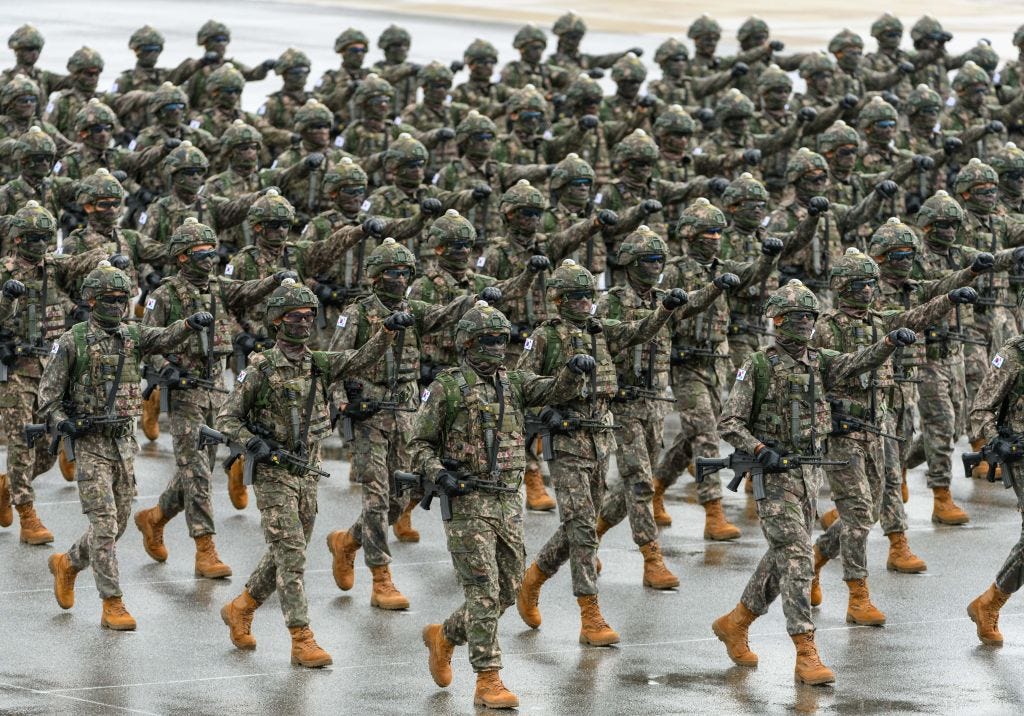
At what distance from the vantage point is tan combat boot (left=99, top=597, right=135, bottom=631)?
1518 cm

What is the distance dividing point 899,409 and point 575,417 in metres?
2.79

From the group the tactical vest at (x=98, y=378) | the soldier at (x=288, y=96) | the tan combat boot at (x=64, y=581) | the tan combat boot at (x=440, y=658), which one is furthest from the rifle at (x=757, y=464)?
the soldier at (x=288, y=96)

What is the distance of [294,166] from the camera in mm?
22156

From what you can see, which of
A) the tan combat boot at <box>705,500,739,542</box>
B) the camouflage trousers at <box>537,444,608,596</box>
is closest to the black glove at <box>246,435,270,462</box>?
the camouflage trousers at <box>537,444,608,596</box>

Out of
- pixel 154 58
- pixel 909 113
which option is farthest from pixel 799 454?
pixel 154 58

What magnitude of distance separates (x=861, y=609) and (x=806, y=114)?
9.99 metres

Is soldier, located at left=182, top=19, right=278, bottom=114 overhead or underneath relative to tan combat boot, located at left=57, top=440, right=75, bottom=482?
overhead

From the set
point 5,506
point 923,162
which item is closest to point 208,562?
point 5,506

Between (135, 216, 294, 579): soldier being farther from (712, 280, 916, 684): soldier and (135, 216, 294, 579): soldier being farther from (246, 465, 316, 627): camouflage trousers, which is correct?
(712, 280, 916, 684): soldier

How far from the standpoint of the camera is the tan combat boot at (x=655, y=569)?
16.5 meters

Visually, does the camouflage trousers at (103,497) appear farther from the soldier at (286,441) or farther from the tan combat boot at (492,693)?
the tan combat boot at (492,693)

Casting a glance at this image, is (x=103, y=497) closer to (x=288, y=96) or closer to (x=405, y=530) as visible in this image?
(x=405, y=530)

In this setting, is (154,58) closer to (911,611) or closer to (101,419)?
(101,419)

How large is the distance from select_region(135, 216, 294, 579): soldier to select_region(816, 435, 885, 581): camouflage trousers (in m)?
4.44
